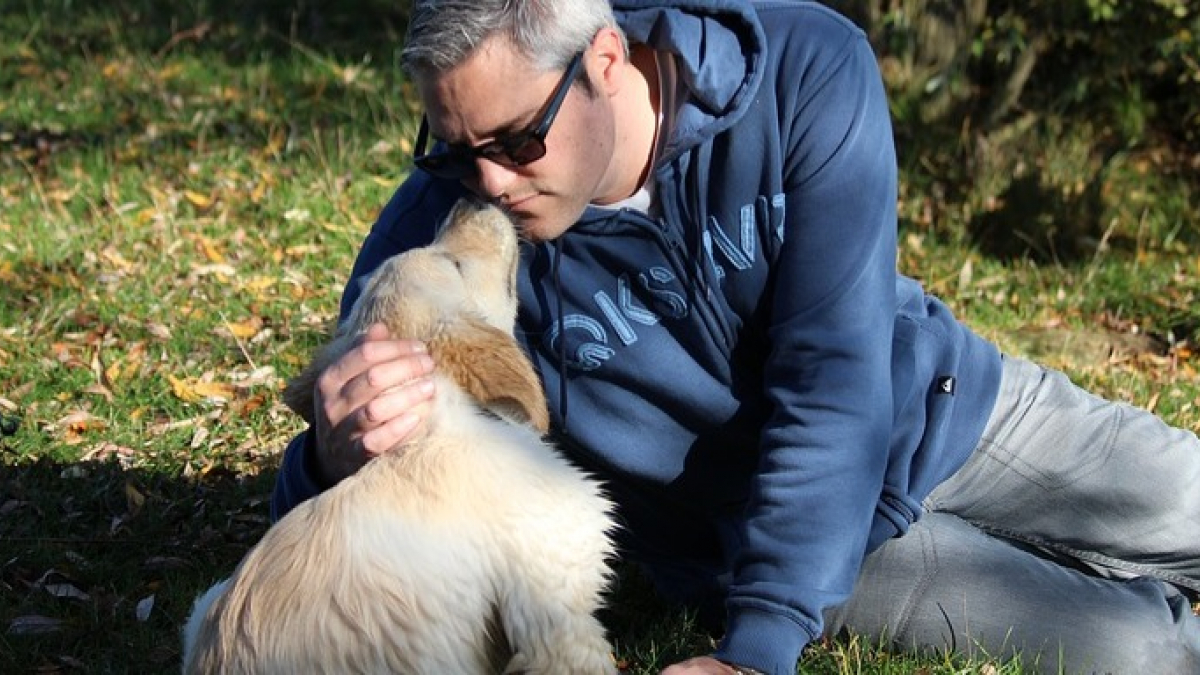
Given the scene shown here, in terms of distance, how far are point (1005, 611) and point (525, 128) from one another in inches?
65.4

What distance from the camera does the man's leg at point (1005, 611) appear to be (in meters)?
3.65

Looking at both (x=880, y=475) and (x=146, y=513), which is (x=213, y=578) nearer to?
(x=146, y=513)

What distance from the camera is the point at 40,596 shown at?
13.9ft

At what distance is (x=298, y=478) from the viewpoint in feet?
11.1

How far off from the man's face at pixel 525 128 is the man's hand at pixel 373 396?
1.48ft

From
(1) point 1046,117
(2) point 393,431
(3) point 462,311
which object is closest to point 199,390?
(3) point 462,311

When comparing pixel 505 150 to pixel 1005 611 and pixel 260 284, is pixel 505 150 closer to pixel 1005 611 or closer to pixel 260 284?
pixel 1005 611

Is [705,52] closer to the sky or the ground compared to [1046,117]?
closer to the sky

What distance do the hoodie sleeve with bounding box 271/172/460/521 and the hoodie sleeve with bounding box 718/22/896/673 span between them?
2.77 ft

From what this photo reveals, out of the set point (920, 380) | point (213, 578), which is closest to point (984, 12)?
point (920, 380)

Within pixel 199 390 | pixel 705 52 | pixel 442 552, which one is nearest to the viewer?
pixel 442 552

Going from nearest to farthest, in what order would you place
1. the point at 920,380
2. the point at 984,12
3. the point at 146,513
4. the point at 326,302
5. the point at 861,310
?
the point at 861,310
the point at 920,380
the point at 146,513
the point at 326,302
the point at 984,12

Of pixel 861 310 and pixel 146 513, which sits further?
pixel 146 513

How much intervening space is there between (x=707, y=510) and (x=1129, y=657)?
3.47 ft
